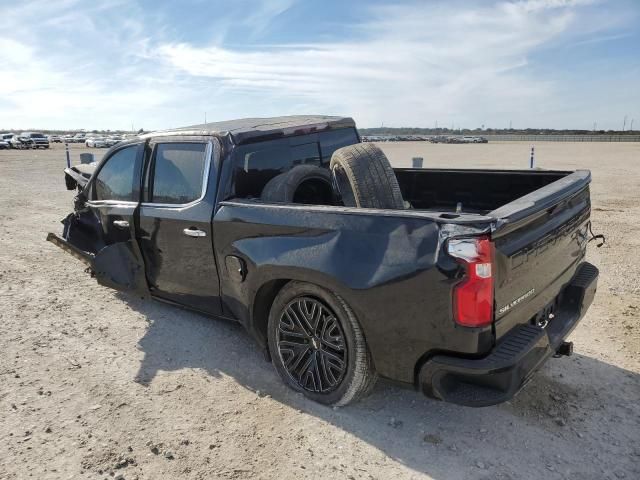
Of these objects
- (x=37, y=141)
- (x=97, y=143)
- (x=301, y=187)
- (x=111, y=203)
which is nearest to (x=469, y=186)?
(x=301, y=187)

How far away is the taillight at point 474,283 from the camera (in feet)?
7.95

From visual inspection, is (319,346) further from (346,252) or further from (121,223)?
(121,223)

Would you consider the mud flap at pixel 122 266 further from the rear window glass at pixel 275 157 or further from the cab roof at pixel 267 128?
the rear window glass at pixel 275 157

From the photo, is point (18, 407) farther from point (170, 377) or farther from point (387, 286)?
point (387, 286)

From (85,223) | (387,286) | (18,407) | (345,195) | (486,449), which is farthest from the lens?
(85,223)

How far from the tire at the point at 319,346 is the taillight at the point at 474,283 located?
0.69m

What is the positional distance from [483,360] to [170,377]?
236 centimetres

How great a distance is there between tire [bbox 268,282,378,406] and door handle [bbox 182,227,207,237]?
819mm

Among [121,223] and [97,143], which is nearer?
[121,223]

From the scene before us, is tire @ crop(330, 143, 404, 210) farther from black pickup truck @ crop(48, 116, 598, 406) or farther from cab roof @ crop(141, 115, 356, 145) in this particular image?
cab roof @ crop(141, 115, 356, 145)

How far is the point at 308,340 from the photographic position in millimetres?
3305

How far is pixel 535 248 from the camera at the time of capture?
2797 millimetres

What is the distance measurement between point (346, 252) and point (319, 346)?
76cm

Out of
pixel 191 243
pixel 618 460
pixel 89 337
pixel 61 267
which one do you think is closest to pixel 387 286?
pixel 618 460
